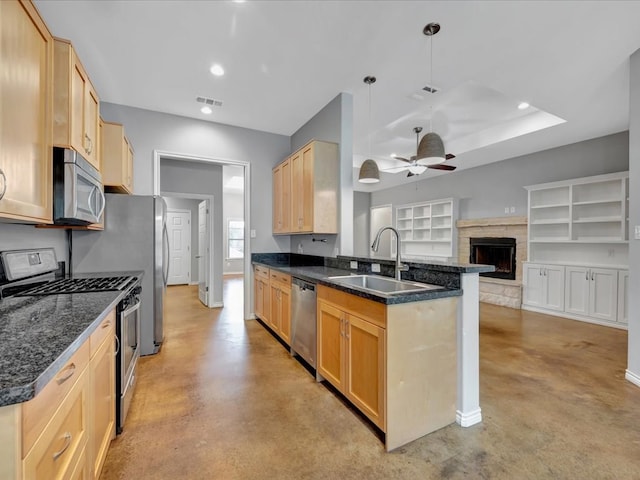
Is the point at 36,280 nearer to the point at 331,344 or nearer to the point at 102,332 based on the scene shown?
the point at 102,332

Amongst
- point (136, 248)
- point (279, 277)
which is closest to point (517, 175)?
point (279, 277)

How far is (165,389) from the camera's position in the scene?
96.6 inches

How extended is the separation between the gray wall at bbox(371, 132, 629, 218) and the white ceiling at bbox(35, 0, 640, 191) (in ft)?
1.35

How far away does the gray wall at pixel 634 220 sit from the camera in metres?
2.53

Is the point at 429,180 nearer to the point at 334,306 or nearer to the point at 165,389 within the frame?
the point at 334,306

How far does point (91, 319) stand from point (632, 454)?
3.03 metres

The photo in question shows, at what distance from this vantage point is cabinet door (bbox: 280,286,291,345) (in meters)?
3.18

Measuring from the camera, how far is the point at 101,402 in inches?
58.5

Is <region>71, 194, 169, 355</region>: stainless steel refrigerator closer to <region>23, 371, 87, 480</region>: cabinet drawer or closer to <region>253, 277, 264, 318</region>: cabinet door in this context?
<region>253, 277, 264, 318</region>: cabinet door

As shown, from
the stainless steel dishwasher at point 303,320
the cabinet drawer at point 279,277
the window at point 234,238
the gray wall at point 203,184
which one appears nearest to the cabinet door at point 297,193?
the cabinet drawer at point 279,277

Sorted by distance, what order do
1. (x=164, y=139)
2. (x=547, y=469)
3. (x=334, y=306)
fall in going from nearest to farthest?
(x=547, y=469), (x=334, y=306), (x=164, y=139)

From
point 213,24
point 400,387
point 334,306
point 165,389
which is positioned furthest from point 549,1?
point 165,389

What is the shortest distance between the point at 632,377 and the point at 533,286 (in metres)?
2.77

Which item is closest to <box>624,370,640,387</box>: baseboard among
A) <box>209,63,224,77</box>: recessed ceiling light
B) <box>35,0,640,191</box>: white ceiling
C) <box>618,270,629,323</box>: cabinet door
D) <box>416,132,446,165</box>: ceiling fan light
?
<box>618,270,629,323</box>: cabinet door
